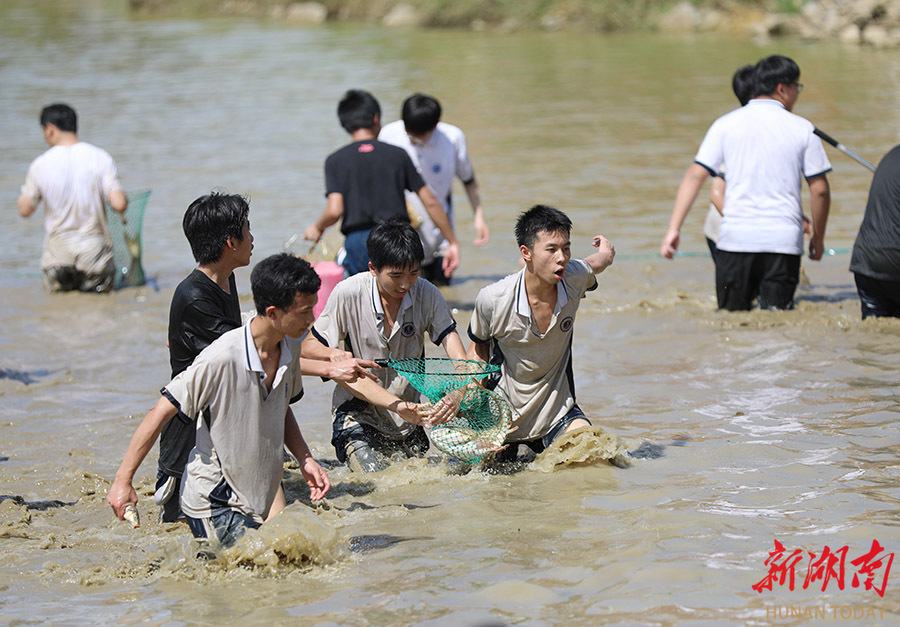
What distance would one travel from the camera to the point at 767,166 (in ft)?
25.5

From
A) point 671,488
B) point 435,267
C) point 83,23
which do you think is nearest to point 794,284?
point 435,267

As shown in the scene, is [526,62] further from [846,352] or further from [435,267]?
[846,352]

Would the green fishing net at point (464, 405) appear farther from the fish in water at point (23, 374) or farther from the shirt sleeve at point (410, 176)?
the fish in water at point (23, 374)

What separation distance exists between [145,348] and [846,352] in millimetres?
5071

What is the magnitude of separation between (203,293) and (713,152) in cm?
440

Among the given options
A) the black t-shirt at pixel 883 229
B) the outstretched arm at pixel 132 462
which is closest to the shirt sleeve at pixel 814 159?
the black t-shirt at pixel 883 229

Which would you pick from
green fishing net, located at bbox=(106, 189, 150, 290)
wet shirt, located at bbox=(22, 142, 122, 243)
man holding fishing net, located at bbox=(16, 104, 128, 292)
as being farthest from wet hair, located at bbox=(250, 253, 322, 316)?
green fishing net, located at bbox=(106, 189, 150, 290)

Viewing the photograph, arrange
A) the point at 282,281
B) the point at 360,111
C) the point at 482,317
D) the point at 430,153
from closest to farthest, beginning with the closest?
the point at 282,281
the point at 482,317
the point at 360,111
the point at 430,153

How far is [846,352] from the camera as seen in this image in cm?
740

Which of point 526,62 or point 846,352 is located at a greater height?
point 526,62

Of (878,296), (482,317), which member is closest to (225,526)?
(482,317)

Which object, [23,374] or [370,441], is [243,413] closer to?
[370,441]

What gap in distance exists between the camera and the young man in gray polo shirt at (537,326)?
17.1 ft

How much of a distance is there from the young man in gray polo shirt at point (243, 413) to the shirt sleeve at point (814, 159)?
454cm
